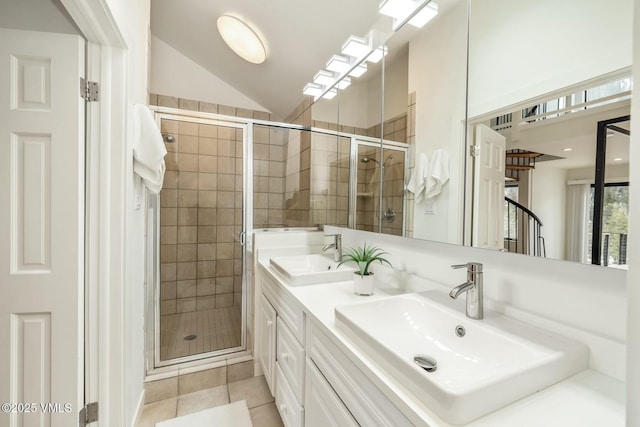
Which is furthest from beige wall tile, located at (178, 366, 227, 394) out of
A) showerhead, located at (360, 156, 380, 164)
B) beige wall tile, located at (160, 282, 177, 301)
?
showerhead, located at (360, 156, 380, 164)

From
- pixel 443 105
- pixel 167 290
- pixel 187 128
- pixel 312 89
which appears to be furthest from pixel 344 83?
pixel 167 290

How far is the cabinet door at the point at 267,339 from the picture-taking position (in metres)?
1.65

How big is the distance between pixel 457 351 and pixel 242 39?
2.70 meters

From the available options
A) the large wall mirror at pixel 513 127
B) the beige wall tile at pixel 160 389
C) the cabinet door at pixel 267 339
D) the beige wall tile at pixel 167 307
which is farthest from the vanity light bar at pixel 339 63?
the beige wall tile at pixel 160 389

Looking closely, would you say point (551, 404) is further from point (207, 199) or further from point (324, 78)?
point (207, 199)

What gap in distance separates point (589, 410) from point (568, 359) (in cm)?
13

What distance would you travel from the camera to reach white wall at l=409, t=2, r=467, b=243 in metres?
1.14

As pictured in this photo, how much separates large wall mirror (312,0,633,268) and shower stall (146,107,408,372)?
0.60 metres

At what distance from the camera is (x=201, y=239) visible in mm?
A: 2463

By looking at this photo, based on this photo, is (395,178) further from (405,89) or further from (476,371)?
(476,371)

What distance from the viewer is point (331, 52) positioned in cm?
206

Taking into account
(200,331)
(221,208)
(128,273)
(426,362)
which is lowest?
(200,331)

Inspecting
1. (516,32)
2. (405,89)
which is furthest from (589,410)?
(405,89)

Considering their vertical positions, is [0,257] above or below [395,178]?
below
